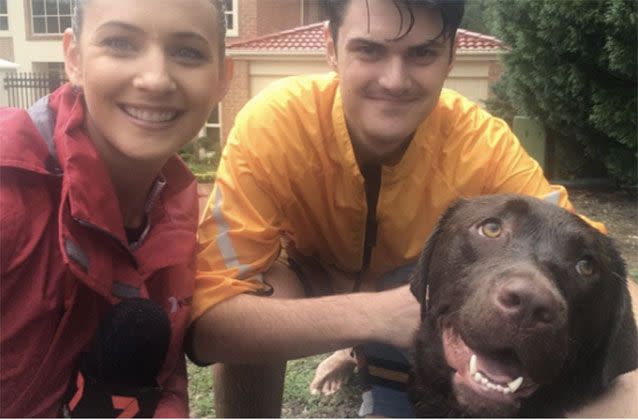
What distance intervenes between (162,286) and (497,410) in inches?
35.2

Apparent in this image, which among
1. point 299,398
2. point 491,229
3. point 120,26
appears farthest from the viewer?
point 299,398

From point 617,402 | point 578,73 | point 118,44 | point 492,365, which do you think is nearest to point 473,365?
point 492,365

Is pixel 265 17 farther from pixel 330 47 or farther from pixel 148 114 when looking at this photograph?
pixel 148 114

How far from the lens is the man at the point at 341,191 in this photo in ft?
6.57

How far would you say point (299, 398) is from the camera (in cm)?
272

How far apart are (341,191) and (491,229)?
70cm

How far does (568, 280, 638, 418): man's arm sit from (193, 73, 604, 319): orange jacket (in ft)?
1.97

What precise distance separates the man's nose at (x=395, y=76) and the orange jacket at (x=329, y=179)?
239 mm

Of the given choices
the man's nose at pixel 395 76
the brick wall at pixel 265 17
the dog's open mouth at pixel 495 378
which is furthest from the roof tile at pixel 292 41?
the dog's open mouth at pixel 495 378

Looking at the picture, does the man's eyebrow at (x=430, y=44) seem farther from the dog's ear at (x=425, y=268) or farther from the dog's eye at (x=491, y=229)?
the dog's eye at (x=491, y=229)

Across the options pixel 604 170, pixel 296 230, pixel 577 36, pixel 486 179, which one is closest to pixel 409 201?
pixel 486 179

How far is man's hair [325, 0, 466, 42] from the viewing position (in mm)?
1995

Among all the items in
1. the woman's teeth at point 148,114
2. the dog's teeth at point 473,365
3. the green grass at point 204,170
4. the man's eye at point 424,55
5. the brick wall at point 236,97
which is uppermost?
the man's eye at point 424,55

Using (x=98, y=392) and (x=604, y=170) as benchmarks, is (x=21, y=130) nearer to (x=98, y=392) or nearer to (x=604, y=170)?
(x=98, y=392)
